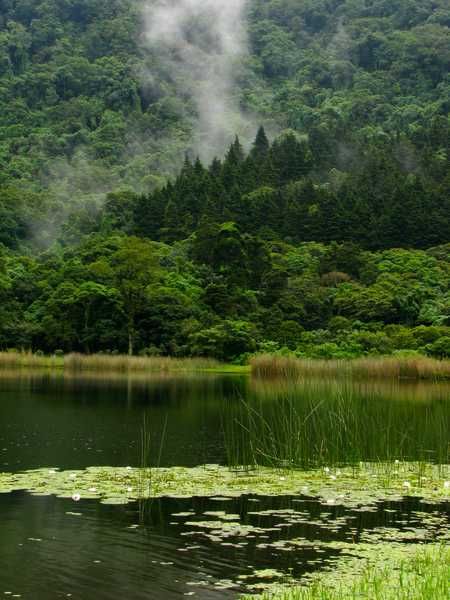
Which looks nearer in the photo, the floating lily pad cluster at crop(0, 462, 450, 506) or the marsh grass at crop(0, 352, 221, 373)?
the floating lily pad cluster at crop(0, 462, 450, 506)

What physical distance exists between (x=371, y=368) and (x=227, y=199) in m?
49.2

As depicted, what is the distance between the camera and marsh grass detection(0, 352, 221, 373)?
5172 cm

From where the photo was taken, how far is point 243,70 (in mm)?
190625

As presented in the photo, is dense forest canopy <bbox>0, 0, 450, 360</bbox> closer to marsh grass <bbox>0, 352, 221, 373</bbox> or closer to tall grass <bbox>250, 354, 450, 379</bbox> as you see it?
marsh grass <bbox>0, 352, 221, 373</bbox>

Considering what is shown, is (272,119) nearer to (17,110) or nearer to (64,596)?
(17,110)

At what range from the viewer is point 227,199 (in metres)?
88.3

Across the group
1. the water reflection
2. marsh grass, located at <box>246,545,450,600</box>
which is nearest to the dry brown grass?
the water reflection

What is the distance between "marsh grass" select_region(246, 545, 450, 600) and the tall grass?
95.7 feet

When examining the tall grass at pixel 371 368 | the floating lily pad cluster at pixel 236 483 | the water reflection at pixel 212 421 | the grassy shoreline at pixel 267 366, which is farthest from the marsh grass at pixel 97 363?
the floating lily pad cluster at pixel 236 483

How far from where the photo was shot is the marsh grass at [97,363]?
51719 millimetres

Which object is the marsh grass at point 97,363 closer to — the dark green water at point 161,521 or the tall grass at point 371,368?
the tall grass at point 371,368

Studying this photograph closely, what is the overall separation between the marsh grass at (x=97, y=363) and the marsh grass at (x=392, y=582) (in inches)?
1606

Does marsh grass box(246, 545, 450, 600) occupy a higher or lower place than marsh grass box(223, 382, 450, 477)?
lower

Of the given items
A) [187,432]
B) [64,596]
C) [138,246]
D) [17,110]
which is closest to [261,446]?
[187,432]
